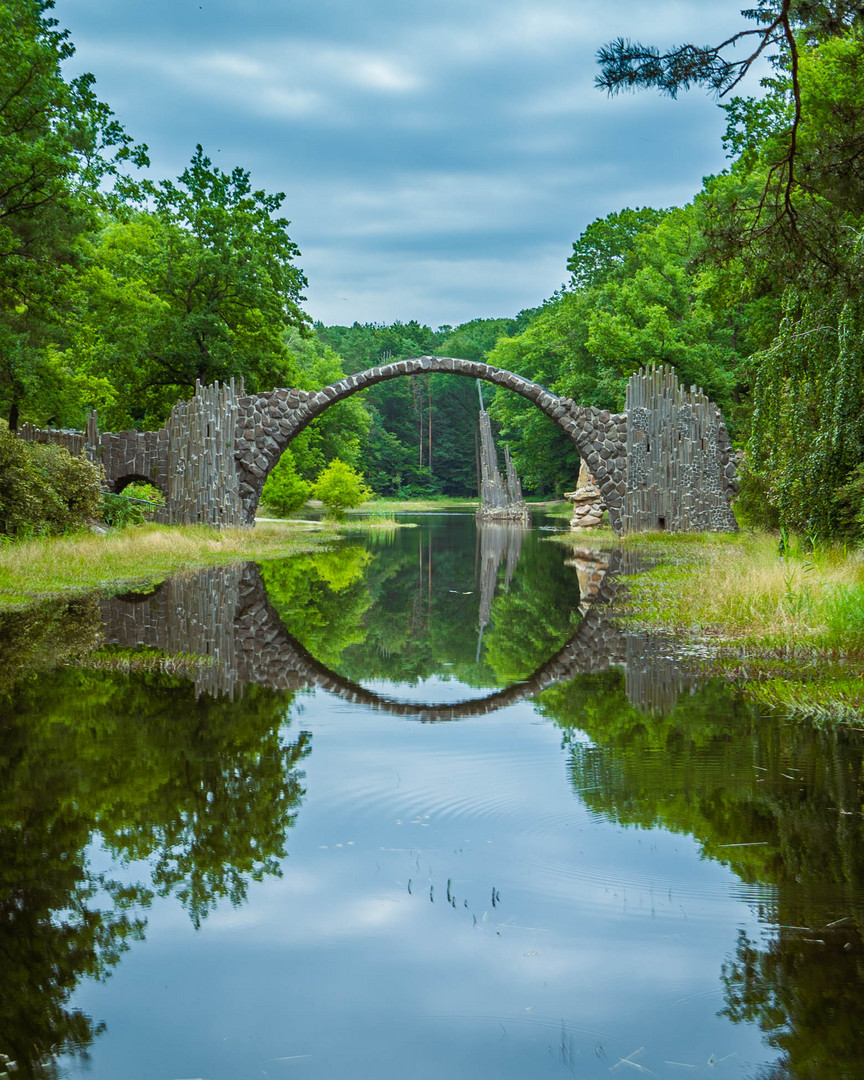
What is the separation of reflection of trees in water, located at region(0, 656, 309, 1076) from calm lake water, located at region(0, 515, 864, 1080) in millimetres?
16

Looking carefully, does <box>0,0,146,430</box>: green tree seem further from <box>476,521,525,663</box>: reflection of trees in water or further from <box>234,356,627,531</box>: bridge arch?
<box>476,521,525,663</box>: reflection of trees in water

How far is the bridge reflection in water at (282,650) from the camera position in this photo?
25.1ft

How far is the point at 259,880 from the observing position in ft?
12.7

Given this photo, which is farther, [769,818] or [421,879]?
[769,818]

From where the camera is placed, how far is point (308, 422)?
28.1m

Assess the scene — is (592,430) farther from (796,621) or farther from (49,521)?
(796,621)

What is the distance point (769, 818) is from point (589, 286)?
50354 millimetres

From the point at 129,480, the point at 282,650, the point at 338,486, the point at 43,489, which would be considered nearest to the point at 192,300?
the point at 129,480

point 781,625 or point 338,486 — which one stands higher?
point 338,486

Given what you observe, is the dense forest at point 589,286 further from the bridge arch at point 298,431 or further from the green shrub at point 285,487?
the bridge arch at point 298,431

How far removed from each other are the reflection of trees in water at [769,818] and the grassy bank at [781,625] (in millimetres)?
485

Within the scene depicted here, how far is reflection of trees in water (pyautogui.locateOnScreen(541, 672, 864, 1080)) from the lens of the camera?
2.89 meters

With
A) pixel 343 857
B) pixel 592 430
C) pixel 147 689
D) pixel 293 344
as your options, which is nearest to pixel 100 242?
pixel 592 430

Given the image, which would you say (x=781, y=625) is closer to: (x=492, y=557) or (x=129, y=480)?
(x=492, y=557)
